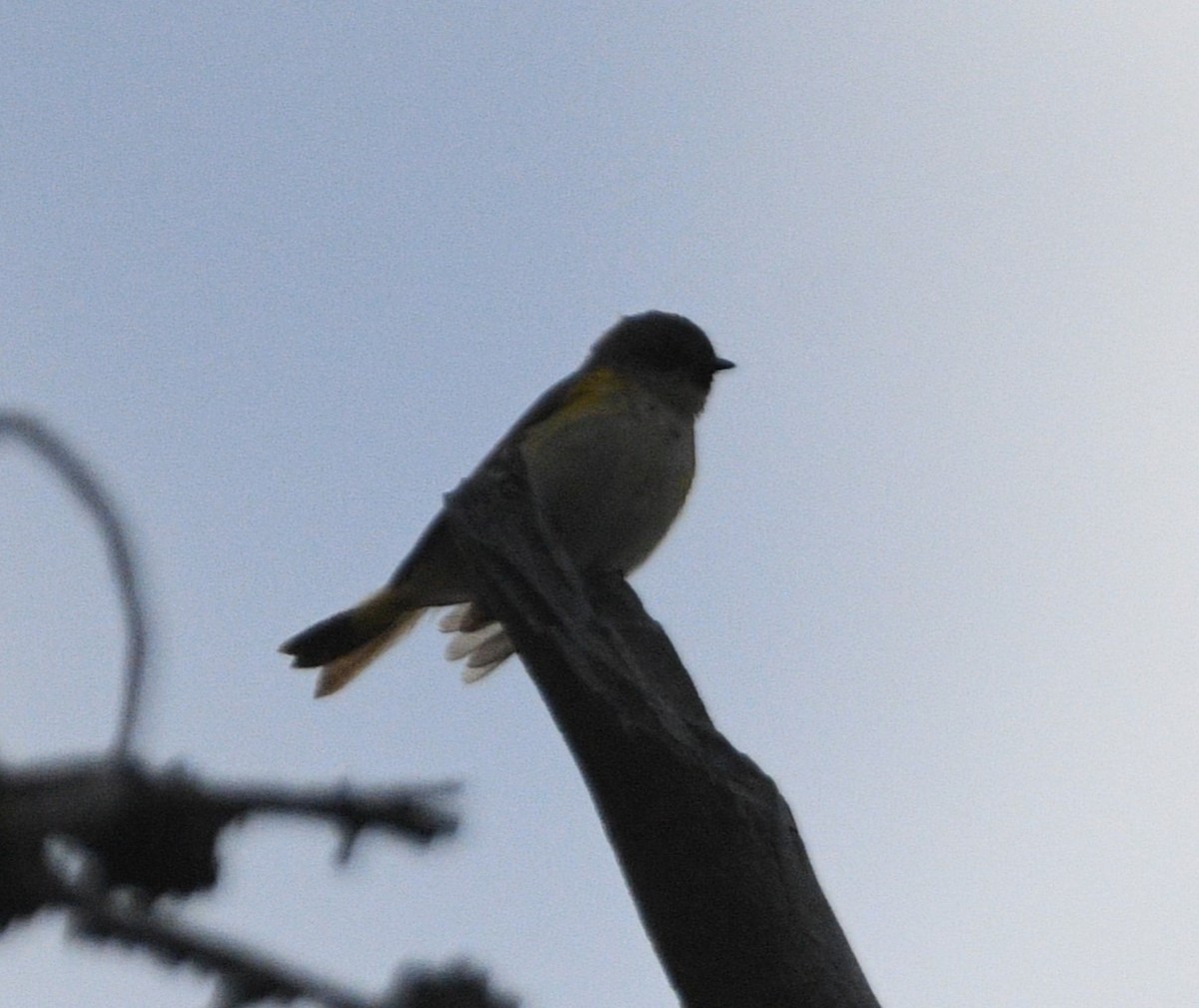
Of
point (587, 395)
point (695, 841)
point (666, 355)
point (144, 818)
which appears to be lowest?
point (144, 818)

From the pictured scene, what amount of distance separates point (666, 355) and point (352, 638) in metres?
2.19

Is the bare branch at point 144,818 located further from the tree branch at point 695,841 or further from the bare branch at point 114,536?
the tree branch at point 695,841

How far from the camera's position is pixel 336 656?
728 centimetres

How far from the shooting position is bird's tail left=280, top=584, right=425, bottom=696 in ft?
23.4

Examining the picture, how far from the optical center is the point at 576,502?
6.66m

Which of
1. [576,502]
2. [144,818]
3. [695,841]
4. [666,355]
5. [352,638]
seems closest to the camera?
[144,818]

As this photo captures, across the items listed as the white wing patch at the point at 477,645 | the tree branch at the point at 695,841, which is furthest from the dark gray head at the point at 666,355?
the tree branch at the point at 695,841

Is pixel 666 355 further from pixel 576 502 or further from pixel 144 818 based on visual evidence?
pixel 144 818

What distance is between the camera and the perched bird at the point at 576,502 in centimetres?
669

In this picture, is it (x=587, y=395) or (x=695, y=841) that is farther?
(x=587, y=395)

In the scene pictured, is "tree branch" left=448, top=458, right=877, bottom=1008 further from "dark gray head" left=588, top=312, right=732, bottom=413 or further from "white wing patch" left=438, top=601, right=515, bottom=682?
"dark gray head" left=588, top=312, right=732, bottom=413

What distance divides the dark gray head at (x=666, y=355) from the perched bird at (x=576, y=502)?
1.6 inches

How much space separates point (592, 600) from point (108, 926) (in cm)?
329

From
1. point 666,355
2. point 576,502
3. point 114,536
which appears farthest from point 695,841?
point 666,355
